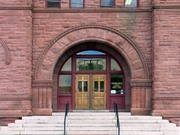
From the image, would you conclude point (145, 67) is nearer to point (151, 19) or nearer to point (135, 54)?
point (135, 54)

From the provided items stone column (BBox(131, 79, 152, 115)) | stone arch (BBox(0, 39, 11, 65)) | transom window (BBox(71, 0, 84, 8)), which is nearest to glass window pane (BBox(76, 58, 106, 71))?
stone column (BBox(131, 79, 152, 115))

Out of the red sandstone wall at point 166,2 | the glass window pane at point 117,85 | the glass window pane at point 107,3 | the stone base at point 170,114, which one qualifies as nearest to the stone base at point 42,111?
the glass window pane at point 117,85

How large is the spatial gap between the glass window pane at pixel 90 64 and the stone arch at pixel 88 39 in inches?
60.5

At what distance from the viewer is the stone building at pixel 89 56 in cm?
2100

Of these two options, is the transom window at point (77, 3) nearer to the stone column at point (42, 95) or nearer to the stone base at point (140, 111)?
the stone column at point (42, 95)

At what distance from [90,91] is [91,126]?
438cm

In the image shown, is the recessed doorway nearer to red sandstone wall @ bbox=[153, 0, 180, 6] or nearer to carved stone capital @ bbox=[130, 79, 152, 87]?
carved stone capital @ bbox=[130, 79, 152, 87]

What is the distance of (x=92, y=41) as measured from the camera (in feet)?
72.4

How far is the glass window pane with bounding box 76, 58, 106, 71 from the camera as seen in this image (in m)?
23.0

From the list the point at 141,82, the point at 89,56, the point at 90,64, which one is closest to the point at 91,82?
the point at 90,64

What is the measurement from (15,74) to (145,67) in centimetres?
638

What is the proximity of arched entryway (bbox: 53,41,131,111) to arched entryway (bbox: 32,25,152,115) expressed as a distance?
2.41ft

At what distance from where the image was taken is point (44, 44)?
2188 centimetres

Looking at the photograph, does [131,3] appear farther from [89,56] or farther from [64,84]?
[64,84]
